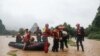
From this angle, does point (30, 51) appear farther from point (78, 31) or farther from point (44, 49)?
point (78, 31)

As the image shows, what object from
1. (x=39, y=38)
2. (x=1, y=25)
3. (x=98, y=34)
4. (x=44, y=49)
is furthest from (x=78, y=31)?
(x=1, y=25)

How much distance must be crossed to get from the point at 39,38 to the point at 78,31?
786 cm

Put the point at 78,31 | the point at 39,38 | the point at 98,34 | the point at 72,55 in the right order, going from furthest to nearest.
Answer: the point at 98,34 → the point at 39,38 → the point at 78,31 → the point at 72,55

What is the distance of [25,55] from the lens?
2456 cm

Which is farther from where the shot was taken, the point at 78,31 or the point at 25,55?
the point at 78,31

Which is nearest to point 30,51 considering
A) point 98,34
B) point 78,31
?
point 78,31

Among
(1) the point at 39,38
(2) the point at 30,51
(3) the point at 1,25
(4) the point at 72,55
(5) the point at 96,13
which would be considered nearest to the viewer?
(4) the point at 72,55

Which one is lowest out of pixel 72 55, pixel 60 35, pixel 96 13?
pixel 72 55

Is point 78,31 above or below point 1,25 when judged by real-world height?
below

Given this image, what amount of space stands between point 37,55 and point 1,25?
148 metres

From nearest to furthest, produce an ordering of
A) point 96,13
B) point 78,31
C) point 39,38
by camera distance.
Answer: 1. point 78,31
2. point 39,38
3. point 96,13

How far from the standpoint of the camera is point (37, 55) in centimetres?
2442

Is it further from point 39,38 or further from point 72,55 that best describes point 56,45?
point 39,38

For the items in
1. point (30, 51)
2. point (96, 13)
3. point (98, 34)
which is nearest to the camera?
point (30, 51)
